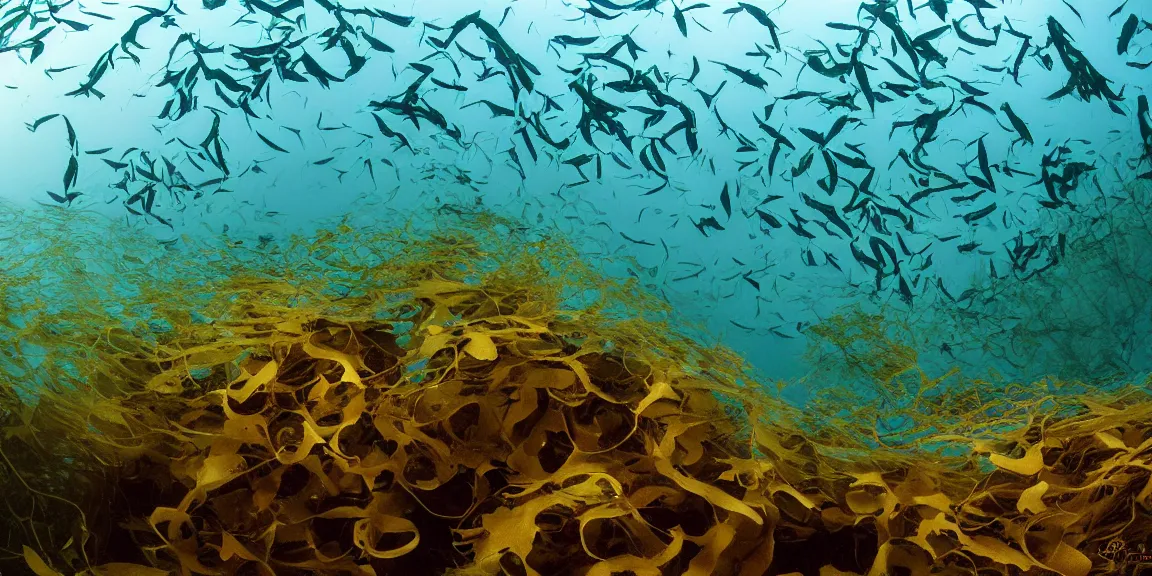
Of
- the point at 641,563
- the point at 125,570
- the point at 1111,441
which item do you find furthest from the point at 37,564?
the point at 1111,441

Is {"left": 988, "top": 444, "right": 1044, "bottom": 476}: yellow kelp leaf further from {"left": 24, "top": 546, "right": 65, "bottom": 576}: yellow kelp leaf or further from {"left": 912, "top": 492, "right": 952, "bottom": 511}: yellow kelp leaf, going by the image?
{"left": 24, "top": 546, "right": 65, "bottom": 576}: yellow kelp leaf

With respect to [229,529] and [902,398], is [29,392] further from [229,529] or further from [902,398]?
[902,398]

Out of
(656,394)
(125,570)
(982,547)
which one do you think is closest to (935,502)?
(982,547)

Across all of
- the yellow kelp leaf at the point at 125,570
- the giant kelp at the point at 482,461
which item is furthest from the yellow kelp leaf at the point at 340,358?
the yellow kelp leaf at the point at 125,570

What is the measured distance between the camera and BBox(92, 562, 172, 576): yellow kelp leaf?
369 millimetres

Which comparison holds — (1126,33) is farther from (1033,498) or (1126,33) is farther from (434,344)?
(434,344)

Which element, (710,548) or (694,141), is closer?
(710,548)

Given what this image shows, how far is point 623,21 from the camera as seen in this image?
0.58 meters

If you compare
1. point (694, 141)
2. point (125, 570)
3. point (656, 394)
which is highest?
point (694, 141)

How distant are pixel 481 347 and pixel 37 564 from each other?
0.23 meters

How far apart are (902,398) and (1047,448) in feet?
0.46

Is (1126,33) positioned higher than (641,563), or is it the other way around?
(1126,33)

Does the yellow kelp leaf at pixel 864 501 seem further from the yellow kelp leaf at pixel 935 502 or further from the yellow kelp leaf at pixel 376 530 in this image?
the yellow kelp leaf at pixel 376 530

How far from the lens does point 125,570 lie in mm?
372
